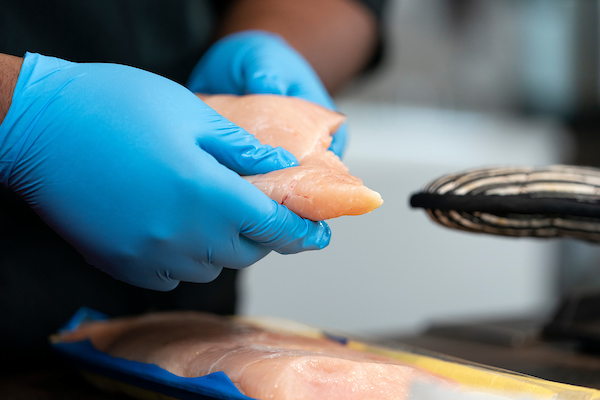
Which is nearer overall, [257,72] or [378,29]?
[257,72]

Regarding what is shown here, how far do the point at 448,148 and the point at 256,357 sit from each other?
2570mm

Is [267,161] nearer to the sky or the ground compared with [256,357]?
nearer to the sky

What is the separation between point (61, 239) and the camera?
42.4 inches

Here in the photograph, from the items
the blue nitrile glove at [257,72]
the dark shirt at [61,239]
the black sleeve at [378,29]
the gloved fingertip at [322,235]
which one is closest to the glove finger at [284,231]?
the gloved fingertip at [322,235]

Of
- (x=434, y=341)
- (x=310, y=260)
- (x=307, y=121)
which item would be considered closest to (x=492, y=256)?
(x=310, y=260)

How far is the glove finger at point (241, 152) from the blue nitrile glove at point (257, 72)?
251 millimetres

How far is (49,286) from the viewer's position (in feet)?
3.51

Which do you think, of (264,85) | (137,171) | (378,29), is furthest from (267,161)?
(378,29)

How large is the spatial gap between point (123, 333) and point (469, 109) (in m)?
2.72

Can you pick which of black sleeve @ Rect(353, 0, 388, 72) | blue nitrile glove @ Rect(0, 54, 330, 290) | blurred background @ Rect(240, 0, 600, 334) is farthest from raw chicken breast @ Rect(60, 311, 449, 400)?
blurred background @ Rect(240, 0, 600, 334)

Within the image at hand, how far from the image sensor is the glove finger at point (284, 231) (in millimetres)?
638

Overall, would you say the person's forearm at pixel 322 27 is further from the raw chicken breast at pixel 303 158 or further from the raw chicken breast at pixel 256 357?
the raw chicken breast at pixel 256 357

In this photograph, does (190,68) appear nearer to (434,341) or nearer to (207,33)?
(207,33)

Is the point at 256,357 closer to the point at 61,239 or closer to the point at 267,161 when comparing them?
the point at 267,161
